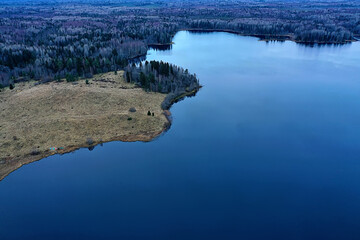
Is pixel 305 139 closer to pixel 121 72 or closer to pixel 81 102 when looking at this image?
pixel 81 102

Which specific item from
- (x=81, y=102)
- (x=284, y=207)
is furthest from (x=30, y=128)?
(x=284, y=207)

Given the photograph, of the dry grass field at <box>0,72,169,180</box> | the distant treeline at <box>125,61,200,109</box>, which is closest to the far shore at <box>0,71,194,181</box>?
the dry grass field at <box>0,72,169,180</box>

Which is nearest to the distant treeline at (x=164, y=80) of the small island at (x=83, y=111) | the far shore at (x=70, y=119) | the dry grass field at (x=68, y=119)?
the small island at (x=83, y=111)

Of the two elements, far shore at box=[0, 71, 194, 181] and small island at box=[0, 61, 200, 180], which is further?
small island at box=[0, 61, 200, 180]

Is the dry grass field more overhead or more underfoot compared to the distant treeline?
more underfoot

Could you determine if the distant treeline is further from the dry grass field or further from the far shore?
the dry grass field

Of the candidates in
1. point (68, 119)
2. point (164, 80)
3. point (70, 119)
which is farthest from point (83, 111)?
point (164, 80)

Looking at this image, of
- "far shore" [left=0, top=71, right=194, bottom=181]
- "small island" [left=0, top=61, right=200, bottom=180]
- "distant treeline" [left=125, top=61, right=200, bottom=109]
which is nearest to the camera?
"far shore" [left=0, top=71, right=194, bottom=181]

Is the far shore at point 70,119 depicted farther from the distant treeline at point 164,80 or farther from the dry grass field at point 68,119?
the distant treeline at point 164,80
